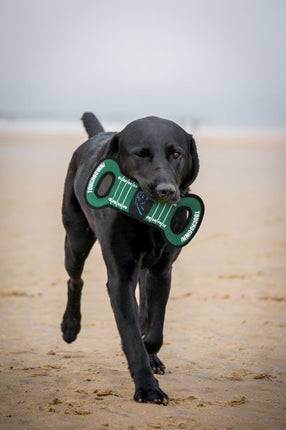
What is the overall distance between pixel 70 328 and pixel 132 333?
1.58m

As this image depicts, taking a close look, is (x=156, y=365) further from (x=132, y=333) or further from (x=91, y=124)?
(x=91, y=124)

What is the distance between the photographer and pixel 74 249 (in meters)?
5.96

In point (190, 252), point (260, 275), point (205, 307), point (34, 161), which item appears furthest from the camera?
point (34, 161)

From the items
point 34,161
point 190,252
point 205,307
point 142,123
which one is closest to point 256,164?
point 34,161

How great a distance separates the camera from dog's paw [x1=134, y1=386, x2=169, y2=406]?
14.2 feet

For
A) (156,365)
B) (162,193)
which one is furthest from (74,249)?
(162,193)

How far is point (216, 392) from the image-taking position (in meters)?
4.67

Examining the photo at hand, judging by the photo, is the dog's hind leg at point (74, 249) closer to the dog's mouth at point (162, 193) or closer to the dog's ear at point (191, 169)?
the dog's ear at point (191, 169)

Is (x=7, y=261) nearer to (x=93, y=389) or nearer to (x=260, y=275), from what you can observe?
(x=260, y=275)

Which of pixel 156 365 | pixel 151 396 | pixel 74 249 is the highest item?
pixel 74 249

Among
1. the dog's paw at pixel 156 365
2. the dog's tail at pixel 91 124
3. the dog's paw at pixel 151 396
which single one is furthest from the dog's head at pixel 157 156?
the dog's tail at pixel 91 124

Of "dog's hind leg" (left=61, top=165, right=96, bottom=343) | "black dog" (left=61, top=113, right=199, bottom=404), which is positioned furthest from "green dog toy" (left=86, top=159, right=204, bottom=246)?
"dog's hind leg" (left=61, top=165, right=96, bottom=343)

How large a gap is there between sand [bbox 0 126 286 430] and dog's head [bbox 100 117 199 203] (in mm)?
1162

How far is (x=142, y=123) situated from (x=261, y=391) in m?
1.71
